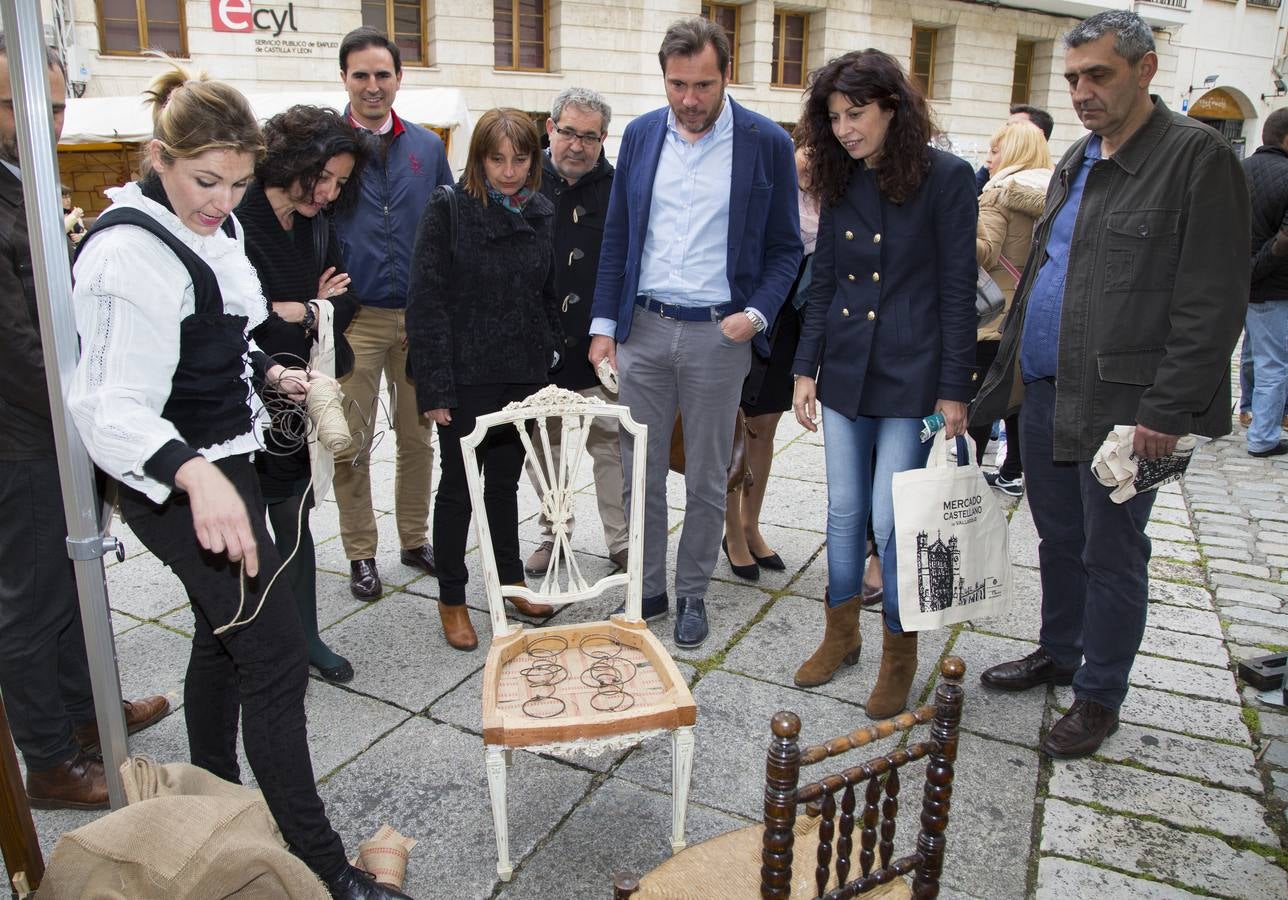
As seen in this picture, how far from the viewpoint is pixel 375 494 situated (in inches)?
198

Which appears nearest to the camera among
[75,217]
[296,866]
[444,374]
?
[296,866]

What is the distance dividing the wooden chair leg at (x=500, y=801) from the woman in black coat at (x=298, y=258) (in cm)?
85

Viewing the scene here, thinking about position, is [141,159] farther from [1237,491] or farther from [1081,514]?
[1237,491]

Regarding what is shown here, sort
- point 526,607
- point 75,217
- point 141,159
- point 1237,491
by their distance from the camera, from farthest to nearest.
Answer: point 1237,491 → point 75,217 → point 526,607 → point 141,159

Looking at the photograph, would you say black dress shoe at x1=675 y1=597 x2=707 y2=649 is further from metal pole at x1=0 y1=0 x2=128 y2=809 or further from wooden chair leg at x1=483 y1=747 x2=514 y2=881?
metal pole at x1=0 y1=0 x2=128 y2=809

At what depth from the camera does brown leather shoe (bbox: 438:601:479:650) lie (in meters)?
3.33

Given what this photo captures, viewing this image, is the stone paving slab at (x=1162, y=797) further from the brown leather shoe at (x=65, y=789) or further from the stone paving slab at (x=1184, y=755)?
the brown leather shoe at (x=65, y=789)

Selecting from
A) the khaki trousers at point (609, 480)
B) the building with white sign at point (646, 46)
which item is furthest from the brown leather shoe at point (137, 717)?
the building with white sign at point (646, 46)

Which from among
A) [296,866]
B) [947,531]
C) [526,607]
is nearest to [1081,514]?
[947,531]

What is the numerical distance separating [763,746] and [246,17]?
13.5 metres

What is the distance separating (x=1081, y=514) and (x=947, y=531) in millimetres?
561

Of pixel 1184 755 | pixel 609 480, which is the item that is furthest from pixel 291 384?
pixel 1184 755

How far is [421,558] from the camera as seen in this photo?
4.02 m

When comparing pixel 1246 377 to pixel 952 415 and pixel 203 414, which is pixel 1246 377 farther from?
pixel 203 414
